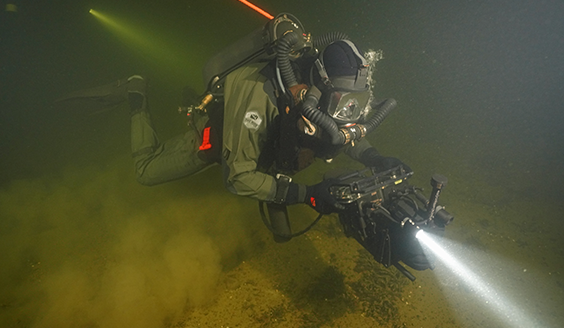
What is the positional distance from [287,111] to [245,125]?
431 millimetres

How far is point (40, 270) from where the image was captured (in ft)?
10.2

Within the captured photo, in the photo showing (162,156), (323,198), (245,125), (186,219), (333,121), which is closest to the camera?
(333,121)

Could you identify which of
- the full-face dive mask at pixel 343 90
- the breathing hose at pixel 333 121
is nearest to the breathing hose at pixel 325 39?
the full-face dive mask at pixel 343 90

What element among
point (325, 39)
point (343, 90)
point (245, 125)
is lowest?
point (245, 125)

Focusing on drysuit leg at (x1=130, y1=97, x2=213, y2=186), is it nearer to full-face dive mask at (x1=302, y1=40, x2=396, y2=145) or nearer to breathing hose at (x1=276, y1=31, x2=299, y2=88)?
breathing hose at (x1=276, y1=31, x2=299, y2=88)

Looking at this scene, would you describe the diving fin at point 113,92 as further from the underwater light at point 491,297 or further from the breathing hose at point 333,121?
the underwater light at point 491,297

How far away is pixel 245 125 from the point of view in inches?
92.3

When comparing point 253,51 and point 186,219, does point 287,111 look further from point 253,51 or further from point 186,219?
point 186,219

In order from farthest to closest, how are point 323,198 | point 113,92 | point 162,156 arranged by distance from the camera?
point 113,92 → point 162,156 → point 323,198

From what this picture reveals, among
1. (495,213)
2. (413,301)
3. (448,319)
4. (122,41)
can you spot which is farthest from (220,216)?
(122,41)

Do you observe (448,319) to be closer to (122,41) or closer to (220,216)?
(220,216)

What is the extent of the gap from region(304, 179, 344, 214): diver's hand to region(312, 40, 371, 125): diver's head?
648mm

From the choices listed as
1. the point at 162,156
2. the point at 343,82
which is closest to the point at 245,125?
the point at 343,82

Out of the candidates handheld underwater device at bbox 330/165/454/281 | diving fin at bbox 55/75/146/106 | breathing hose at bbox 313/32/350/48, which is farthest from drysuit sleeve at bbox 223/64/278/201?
diving fin at bbox 55/75/146/106
